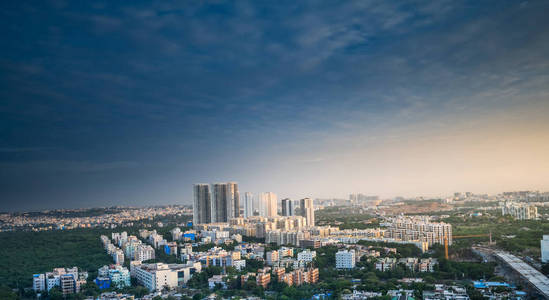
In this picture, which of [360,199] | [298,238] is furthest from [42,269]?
[360,199]

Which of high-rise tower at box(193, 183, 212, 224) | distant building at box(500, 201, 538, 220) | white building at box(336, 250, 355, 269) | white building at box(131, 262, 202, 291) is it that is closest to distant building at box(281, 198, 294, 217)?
high-rise tower at box(193, 183, 212, 224)

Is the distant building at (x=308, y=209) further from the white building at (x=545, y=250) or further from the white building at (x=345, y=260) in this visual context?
the white building at (x=545, y=250)

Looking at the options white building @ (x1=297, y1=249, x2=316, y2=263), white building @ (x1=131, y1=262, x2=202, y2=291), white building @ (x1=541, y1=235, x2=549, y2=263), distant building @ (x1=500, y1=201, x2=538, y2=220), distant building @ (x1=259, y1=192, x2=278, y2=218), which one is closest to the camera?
white building @ (x1=131, y1=262, x2=202, y2=291)

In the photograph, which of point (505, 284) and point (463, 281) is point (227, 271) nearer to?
point (463, 281)

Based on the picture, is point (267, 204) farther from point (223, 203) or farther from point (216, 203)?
point (216, 203)

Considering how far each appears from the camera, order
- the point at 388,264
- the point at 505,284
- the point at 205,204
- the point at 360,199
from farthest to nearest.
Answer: the point at 360,199 < the point at 205,204 < the point at 388,264 < the point at 505,284

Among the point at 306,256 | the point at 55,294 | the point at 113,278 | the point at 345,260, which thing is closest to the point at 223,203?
the point at 306,256

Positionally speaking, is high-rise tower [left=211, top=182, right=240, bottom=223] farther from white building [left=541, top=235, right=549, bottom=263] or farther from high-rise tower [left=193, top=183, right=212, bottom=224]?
white building [left=541, top=235, right=549, bottom=263]

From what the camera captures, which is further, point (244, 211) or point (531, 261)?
point (244, 211)
